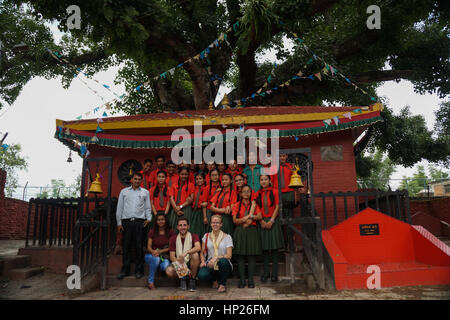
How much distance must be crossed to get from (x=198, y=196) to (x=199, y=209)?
261 millimetres

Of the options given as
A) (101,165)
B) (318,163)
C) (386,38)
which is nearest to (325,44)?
(386,38)

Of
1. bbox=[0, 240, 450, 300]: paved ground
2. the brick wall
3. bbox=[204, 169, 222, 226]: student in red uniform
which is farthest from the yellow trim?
the brick wall

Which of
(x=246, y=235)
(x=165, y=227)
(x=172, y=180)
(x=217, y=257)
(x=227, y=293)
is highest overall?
(x=172, y=180)

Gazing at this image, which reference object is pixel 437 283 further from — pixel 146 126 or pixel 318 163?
pixel 146 126

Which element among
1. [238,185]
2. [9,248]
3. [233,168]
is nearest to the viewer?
[238,185]

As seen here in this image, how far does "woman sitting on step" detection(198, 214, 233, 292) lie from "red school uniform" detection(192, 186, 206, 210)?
1.00 m

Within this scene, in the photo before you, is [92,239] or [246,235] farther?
[92,239]

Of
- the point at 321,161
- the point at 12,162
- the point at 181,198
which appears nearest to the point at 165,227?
the point at 181,198

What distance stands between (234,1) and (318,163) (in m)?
8.54

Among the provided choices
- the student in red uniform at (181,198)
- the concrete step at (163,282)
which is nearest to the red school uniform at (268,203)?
the concrete step at (163,282)

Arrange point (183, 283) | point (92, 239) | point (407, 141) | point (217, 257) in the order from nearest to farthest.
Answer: point (217, 257) → point (183, 283) → point (92, 239) → point (407, 141)

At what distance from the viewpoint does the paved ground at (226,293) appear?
4528mm

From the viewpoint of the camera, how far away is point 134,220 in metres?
5.97

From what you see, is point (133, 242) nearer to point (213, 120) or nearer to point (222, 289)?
point (222, 289)
